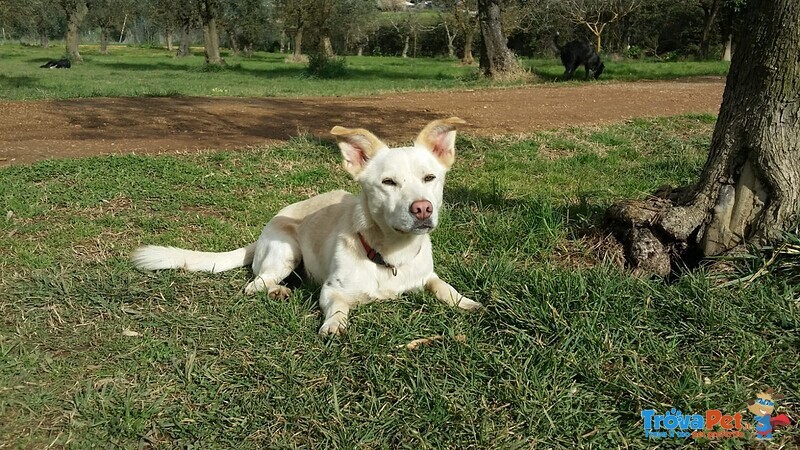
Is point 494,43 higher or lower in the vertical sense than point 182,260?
higher

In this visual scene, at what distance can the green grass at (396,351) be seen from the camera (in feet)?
8.09

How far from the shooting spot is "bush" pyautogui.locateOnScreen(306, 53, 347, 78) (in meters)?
24.0

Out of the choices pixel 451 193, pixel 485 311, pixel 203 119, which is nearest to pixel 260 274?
pixel 485 311

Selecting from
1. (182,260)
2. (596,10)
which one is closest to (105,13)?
(596,10)

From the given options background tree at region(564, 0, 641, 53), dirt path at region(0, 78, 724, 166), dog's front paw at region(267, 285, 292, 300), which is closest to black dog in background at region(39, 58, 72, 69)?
dirt path at region(0, 78, 724, 166)

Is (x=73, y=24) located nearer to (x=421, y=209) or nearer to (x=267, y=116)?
(x=267, y=116)

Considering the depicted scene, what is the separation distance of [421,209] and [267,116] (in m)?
7.46

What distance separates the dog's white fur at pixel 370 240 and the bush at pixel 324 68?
20774mm

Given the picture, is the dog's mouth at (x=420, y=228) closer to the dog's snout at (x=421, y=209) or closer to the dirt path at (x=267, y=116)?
the dog's snout at (x=421, y=209)

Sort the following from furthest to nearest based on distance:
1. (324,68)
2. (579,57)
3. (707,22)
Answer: (707,22)
(324,68)
(579,57)

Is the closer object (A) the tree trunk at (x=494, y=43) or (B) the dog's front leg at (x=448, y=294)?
(B) the dog's front leg at (x=448, y=294)

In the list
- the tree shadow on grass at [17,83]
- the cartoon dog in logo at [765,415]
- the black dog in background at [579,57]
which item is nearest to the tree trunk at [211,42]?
the tree shadow on grass at [17,83]

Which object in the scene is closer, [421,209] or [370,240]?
[421,209]

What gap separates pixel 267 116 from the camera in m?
9.88
